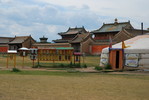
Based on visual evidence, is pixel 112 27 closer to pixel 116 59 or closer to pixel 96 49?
pixel 96 49

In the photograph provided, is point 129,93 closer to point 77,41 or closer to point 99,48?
point 99,48

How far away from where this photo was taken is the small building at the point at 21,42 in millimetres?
48281

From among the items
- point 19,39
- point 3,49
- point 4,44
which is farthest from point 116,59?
point 4,44

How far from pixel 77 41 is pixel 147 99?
34322mm

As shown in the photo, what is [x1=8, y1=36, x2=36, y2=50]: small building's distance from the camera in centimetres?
4828

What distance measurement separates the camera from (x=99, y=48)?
3762cm

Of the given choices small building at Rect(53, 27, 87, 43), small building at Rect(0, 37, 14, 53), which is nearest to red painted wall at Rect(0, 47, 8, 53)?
small building at Rect(0, 37, 14, 53)

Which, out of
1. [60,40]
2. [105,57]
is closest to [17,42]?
[60,40]

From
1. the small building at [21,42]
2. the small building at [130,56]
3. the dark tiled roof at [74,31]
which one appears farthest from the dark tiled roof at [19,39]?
the small building at [130,56]

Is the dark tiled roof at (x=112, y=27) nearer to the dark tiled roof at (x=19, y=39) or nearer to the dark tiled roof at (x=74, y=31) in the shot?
the dark tiled roof at (x=74, y=31)

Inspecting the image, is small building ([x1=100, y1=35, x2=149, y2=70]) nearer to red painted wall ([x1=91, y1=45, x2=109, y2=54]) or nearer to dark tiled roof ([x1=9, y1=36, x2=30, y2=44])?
red painted wall ([x1=91, y1=45, x2=109, y2=54])

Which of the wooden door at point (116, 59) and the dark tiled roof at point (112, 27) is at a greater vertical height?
the dark tiled roof at point (112, 27)

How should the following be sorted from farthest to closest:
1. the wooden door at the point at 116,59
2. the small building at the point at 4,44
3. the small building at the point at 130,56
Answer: the small building at the point at 4,44 < the wooden door at the point at 116,59 < the small building at the point at 130,56

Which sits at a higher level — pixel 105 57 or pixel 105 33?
pixel 105 33
